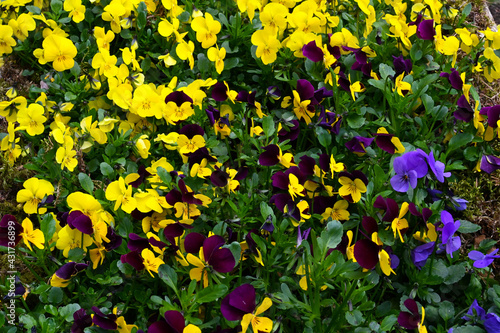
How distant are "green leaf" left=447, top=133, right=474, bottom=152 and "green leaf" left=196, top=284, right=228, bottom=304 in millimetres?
1263

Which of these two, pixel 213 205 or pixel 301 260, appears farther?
pixel 213 205

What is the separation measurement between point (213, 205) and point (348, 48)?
1123mm

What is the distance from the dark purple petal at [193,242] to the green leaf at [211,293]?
148 mm

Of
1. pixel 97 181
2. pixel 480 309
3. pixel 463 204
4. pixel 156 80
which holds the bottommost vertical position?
pixel 480 309

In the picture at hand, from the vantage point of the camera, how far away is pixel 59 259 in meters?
1.94

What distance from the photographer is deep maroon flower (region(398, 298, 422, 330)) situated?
1.74m

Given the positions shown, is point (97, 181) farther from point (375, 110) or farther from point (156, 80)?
point (375, 110)

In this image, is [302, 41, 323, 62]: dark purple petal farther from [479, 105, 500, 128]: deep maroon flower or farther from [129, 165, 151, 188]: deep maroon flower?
[129, 165, 151, 188]: deep maroon flower

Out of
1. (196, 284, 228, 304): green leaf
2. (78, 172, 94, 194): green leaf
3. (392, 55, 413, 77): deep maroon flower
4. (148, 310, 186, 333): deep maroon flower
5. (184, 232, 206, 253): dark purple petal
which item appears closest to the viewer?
(148, 310, 186, 333): deep maroon flower

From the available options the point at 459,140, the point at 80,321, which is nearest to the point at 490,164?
the point at 459,140

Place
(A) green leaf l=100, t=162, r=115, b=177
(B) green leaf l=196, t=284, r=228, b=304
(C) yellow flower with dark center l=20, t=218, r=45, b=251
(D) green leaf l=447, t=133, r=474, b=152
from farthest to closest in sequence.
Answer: (D) green leaf l=447, t=133, r=474, b=152 → (A) green leaf l=100, t=162, r=115, b=177 → (C) yellow flower with dark center l=20, t=218, r=45, b=251 → (B) green leaf l=196, t=284, r=228, b=304

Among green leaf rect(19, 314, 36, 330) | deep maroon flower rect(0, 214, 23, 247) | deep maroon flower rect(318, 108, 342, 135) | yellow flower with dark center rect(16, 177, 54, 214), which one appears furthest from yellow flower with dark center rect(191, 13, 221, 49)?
green leaf rect(19, 314, 36, 330)

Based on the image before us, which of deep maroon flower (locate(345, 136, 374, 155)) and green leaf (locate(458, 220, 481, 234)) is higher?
deep maroon flower (locate(345, 136, 374, 155))

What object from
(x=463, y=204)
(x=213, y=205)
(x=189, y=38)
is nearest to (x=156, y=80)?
(x=189, y=38)
